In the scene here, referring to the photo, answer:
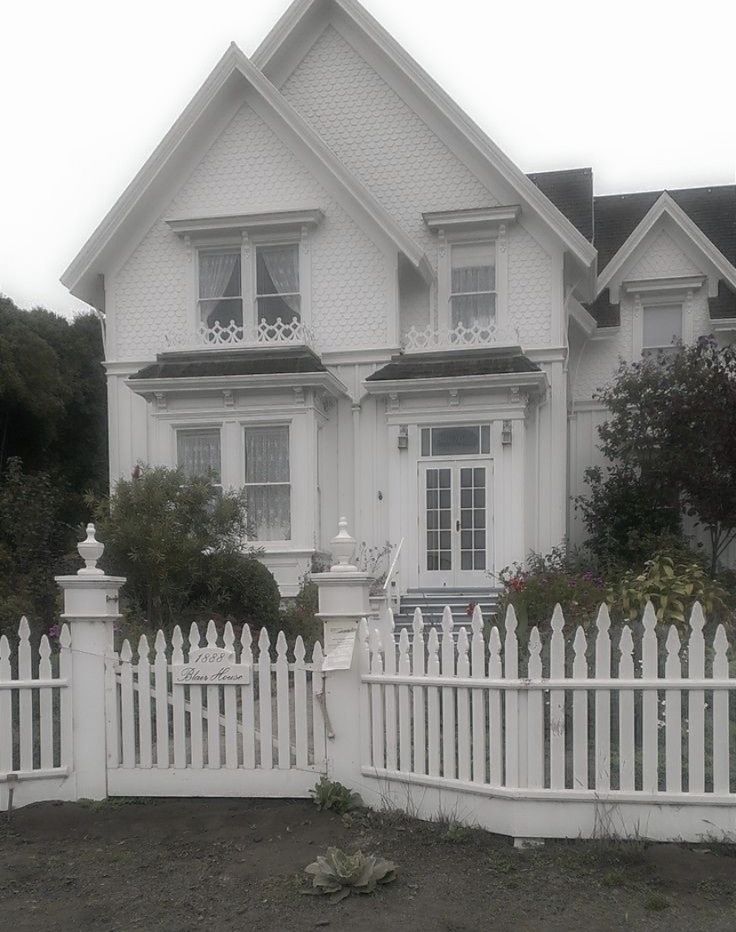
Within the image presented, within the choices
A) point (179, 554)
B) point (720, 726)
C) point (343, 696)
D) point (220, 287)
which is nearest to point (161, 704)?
point (343, 696)

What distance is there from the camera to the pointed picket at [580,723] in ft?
17.1

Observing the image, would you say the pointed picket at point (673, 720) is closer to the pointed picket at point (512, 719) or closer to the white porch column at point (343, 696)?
the pointed picket at point (512, 719)

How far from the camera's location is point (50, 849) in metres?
5.48

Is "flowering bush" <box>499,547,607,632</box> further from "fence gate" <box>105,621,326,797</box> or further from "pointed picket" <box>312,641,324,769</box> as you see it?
"fence gate" <box>105,621,326,797</box>

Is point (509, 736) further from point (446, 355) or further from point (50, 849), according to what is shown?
point (446, 355)

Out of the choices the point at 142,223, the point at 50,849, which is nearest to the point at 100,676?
the point at 50,849

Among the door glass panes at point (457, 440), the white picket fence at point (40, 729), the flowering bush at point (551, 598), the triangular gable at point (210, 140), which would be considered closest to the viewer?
the white picket fence at point (40, 729)

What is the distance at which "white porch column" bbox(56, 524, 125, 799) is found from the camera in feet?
19.9

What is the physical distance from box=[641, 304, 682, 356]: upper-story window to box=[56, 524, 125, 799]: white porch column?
1322 centimetres

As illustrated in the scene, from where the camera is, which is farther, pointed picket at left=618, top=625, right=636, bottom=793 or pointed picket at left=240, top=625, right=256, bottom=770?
pointed picket at left=240, top=625, right=256, bottom=770

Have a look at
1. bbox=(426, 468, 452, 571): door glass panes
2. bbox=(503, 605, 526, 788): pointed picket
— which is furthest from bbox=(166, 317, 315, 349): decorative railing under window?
bbox=(503, 605, 526, 788): pointed picket

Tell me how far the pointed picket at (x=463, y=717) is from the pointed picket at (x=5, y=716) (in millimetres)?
2665

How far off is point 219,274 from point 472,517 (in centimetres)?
575

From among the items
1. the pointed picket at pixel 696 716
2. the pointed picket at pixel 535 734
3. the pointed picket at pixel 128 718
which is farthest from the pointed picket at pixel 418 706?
the pointed picket at pixel 128 718
